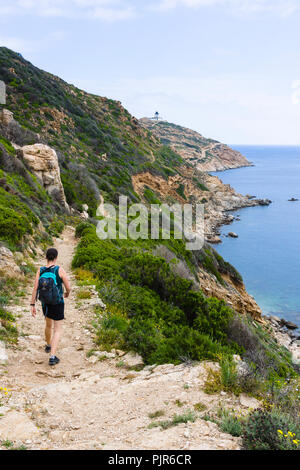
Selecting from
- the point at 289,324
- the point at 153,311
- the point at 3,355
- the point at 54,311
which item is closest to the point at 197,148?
the point at 289,324

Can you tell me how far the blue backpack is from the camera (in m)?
5.40

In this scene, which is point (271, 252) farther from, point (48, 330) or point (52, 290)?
point (52, 290)

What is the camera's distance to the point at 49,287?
5.39 metres

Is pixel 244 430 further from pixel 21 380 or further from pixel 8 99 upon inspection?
pixel 8 99

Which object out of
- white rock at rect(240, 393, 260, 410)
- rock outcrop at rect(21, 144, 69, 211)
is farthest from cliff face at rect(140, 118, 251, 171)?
white rock at rect(240, 393, 260, 410)

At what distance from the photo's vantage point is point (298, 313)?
30094mm

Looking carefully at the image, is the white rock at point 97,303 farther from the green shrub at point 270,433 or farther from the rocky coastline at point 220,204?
the rocky coastline at point 220,204

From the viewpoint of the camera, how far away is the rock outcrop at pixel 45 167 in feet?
69.6

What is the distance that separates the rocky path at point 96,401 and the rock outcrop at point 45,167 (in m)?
16.6

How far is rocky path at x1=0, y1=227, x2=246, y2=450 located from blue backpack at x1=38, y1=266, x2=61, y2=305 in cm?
120

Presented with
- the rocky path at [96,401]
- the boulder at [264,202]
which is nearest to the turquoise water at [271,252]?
the boulder at [264,202]

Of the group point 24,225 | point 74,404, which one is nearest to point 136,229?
point 24,225

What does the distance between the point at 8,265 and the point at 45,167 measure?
572 inches

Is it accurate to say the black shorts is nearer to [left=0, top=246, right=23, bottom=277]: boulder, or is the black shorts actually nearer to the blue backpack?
the blue backpack
